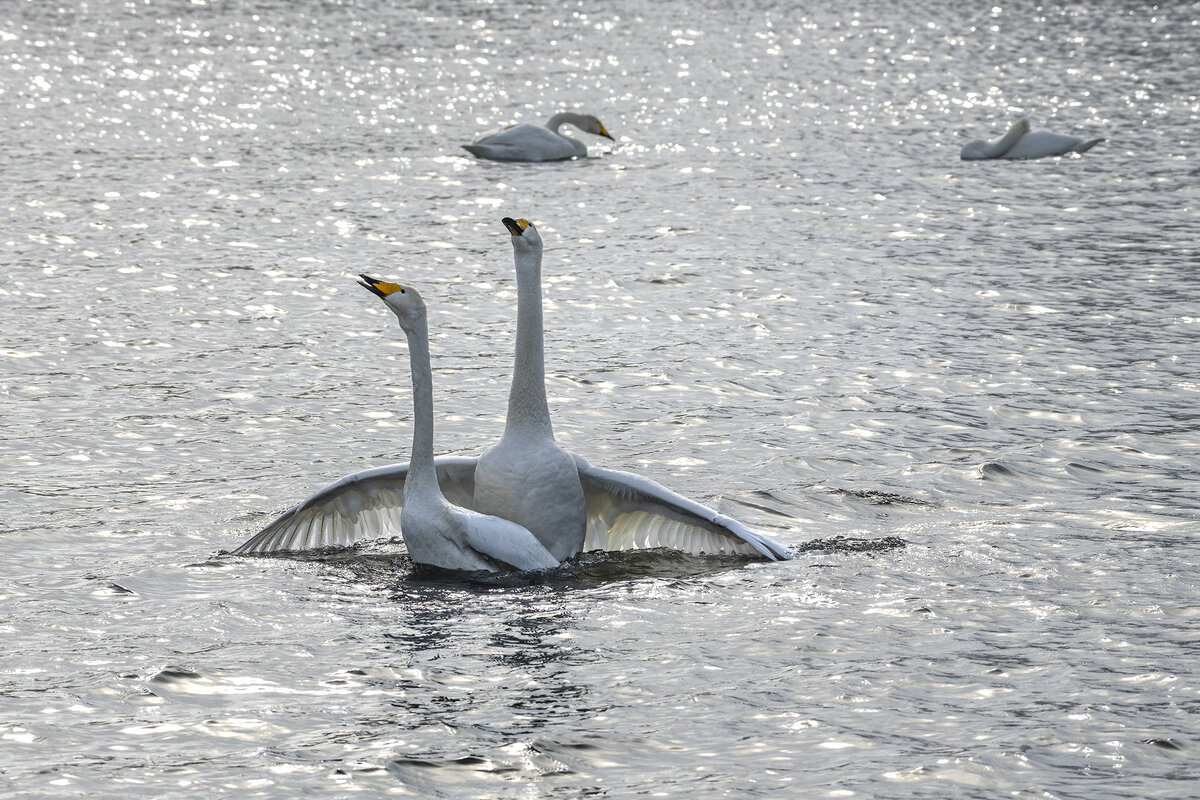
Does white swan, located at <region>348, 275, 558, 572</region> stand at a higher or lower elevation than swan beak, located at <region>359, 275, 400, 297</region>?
lower

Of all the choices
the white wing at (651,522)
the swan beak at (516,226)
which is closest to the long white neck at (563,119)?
the white wing at (651,522)

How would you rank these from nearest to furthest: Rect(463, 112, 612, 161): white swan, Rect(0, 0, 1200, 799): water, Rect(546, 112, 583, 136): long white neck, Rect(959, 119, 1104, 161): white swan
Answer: Rect(0, 0, 1200, 799): water < Rect(959, 119, 1104, 161): white swan < Rect(463, 112, 612, 161): white swan < Rect(546, 112, 583, 136): long white neck

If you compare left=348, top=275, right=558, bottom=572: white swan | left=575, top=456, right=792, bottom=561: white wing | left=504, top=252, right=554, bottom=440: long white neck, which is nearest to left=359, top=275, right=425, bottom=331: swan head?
left=348, top=275, right=558, bottom=572: white swan

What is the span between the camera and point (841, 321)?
1805cm

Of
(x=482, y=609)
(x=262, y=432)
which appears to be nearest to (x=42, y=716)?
(x=482, y=609)

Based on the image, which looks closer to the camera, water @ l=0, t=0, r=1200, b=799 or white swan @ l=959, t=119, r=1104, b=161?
water @ l=0, t=0, r=1200, b=799

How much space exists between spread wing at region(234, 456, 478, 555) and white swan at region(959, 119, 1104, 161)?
19.4 metres

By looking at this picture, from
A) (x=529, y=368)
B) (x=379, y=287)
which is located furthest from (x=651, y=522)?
(x=379, y=287)

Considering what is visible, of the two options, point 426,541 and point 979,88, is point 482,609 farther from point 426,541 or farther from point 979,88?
point 979,88

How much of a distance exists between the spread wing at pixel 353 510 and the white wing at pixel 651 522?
2.80 ft

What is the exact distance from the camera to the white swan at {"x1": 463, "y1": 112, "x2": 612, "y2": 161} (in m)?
29.3

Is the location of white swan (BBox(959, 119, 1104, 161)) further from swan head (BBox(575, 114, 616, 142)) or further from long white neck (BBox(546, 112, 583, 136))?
long white neck (BBox(546, 112, 583, 136))

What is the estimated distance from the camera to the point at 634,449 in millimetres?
13602

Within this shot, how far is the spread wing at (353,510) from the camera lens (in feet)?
36.0
